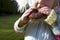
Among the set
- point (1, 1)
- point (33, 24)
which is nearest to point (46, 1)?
point (33, 24)

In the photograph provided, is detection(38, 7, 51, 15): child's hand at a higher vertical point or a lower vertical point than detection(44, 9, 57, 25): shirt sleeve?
higher

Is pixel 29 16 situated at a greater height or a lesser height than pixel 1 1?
greater

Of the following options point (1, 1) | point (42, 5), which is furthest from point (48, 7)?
point (1, 1)

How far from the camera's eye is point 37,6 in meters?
1.20

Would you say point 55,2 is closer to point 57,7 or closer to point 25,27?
point 57,7

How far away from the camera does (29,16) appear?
1.20m

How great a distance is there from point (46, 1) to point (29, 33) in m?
0.19

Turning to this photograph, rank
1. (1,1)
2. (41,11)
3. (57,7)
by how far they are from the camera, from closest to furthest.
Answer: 1. (41,11)
2. (57,7)
3. (1,1)

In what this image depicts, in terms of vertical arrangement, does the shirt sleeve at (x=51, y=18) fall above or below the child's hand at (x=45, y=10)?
below

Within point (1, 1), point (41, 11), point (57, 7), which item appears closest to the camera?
point (41, 11)

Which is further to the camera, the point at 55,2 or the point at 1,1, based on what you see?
the point at 1,1

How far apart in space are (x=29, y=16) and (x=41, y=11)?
0.22ft

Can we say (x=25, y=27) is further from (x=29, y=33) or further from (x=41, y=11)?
(x=41, y=11)

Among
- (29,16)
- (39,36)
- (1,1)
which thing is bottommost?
(1,1)
